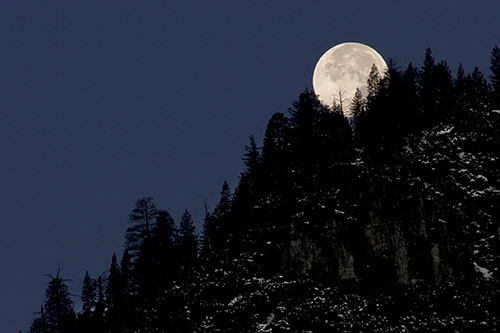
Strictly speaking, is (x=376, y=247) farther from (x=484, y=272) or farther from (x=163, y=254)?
(x=163, y=254)

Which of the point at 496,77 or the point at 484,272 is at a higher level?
the point at 496,77

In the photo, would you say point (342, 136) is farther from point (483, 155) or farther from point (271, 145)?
point (483, 155)

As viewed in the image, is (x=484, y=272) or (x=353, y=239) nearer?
(x=484, y=272)

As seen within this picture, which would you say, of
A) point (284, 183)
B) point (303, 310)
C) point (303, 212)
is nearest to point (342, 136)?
point (284, 183)

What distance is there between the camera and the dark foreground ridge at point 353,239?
39.9m

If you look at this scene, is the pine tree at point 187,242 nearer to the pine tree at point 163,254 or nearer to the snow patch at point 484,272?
the pine tree at point 163,254

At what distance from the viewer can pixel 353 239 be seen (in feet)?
146

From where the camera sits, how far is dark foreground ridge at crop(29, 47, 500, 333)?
3988 centimetres

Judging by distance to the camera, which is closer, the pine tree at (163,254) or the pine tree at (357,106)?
the pine tree at (163,254)

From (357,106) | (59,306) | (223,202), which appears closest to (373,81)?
(357,106)

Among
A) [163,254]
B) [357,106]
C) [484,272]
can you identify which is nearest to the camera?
[484,272]

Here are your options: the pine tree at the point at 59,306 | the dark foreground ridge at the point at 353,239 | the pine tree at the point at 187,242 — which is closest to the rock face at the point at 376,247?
the dark foreground ridge at the point at 353,239

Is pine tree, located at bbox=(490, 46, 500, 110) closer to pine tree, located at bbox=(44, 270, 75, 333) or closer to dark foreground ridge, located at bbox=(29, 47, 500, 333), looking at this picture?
dark foreground ridge, located at bbox=(29, 47, 500, 333)

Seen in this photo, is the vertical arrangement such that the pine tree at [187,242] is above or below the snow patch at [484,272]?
above
